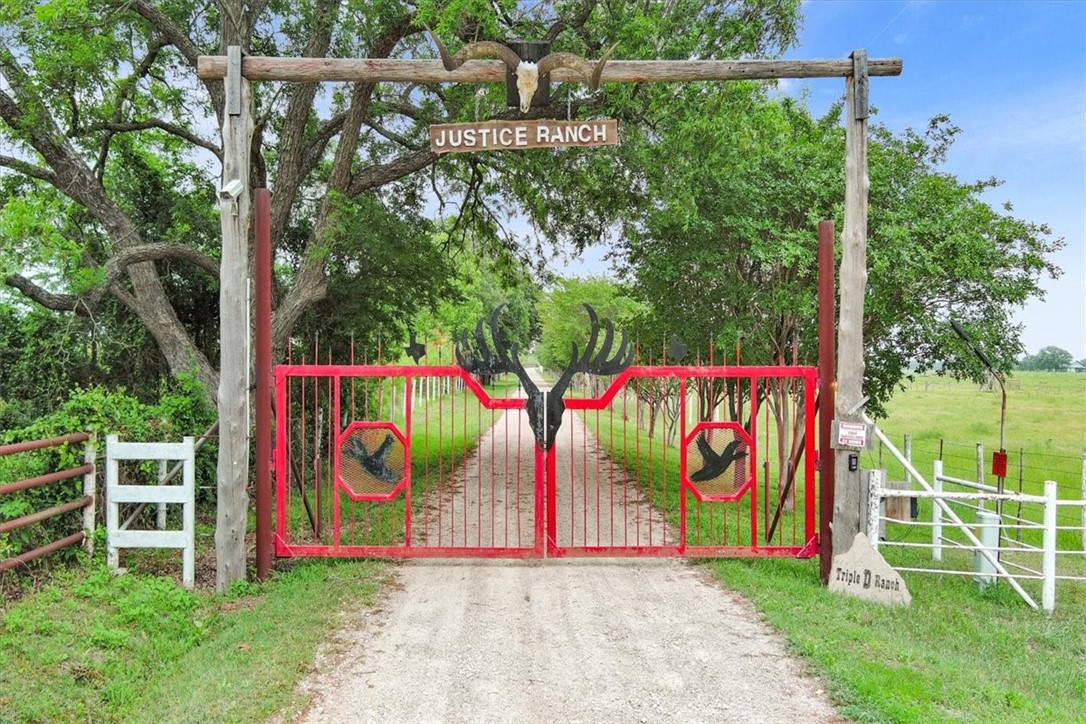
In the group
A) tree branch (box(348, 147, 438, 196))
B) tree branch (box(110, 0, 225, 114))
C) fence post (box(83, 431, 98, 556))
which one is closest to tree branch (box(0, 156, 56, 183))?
tree branch (box(110, 0, 225, 114))

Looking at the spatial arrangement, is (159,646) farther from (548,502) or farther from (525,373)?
(525,373)

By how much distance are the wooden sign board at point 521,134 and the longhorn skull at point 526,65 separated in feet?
0.78

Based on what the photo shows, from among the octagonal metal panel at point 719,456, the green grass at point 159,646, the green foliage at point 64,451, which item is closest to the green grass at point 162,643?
the green grass at point 159,646

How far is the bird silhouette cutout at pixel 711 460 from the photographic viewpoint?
7.52 meters

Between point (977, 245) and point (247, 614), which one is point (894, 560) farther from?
point (247, 614)

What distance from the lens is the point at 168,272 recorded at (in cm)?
1263

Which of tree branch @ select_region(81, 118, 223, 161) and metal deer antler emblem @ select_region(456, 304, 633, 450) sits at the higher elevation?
tree branch @ select_region(81, 118, 223, 161)

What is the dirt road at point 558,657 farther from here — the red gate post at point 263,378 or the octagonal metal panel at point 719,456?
the red gate post at point 263,378

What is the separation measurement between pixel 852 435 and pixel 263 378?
5521mm

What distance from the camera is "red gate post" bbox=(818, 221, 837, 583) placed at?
23.0ft

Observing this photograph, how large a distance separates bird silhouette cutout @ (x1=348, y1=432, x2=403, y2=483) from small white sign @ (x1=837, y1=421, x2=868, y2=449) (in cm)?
433

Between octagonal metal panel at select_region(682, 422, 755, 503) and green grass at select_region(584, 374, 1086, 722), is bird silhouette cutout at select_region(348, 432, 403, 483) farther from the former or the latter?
green grass at select_region(584, 374, 1086, 722)

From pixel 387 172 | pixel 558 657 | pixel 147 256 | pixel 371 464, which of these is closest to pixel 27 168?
pixel 147 256

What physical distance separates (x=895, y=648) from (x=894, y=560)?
3.66m
